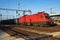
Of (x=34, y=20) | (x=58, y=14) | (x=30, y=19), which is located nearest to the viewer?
(x=34, y=20)

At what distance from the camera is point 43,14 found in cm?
2564

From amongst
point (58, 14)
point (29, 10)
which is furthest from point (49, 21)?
point (58, 14)

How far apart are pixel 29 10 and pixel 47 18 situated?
19064 mm

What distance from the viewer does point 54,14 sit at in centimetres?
7338

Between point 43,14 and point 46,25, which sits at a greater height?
point 43,14

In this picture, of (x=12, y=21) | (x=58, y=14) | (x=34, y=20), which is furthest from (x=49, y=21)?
(x=58, y=14)

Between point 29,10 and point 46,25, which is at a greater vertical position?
point 29,10

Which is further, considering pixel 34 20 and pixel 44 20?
pixel 34 20

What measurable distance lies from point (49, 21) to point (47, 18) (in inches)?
28.0

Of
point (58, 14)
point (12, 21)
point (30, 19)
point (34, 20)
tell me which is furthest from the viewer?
point (58, 14)

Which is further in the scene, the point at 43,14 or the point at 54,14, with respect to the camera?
the point at 54,14

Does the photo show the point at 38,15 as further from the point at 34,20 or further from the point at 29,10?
the point at 29,10

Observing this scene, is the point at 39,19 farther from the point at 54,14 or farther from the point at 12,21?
the point at 54,14

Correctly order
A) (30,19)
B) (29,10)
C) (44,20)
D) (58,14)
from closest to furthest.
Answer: (44,20), (30,19), (29,10), (58,14)
